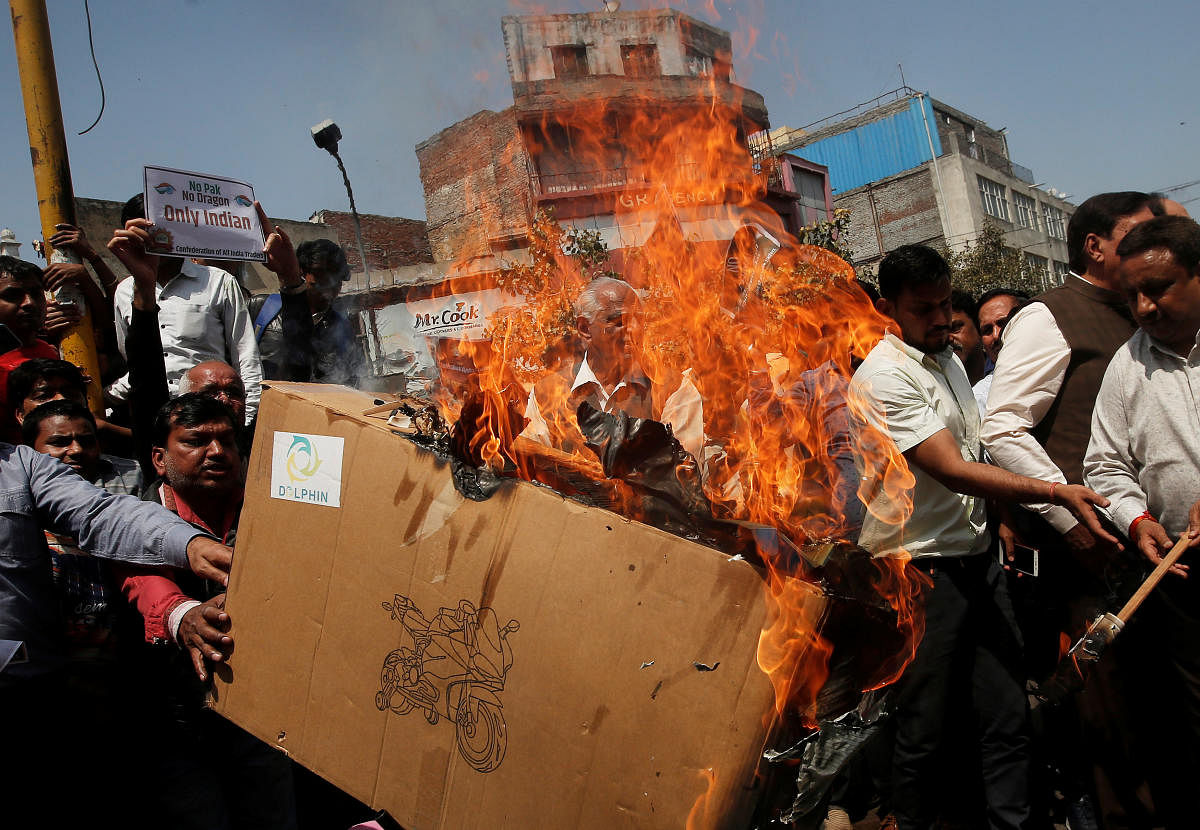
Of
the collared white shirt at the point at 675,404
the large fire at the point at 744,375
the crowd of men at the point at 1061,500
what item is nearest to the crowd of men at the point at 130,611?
the large fire at the point at 744,375

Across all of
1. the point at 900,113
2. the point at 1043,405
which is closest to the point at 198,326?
the point at 1043,405

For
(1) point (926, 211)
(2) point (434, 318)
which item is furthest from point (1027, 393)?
(1) point (926, 211)

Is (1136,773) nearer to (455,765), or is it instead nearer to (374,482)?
(455,765)

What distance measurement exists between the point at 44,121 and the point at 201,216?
0.94 meters

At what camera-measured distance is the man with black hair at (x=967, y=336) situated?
5.18 m

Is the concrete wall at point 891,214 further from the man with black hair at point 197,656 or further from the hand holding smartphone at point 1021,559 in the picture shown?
the man with black hair at point 197,656

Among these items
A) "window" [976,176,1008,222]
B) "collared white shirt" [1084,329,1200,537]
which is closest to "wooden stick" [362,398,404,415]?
"collared white shirt" [1084,329,1200,537]

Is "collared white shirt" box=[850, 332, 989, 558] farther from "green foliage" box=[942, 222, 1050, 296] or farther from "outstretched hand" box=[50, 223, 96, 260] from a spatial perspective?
"green foliage" box=[942, 222, 1050, 296]

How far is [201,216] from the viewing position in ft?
13.6

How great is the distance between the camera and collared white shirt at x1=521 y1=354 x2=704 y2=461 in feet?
10.4

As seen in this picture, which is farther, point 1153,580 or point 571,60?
point 571,60

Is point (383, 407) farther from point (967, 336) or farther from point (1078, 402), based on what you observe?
point (967, 336)

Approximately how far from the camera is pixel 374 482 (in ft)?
6.81

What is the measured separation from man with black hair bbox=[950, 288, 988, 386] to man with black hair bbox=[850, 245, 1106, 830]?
2.36 meters
